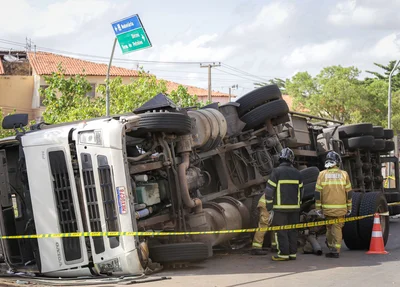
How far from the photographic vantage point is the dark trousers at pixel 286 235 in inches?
378

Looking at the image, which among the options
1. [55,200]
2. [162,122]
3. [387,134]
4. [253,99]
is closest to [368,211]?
[253,99]

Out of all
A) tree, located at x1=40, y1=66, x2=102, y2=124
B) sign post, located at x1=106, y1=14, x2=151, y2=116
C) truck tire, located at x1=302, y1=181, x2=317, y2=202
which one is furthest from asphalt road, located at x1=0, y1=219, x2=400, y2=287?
tree, located at x1=40, y1=66, x2=102, y2=124

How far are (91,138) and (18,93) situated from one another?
43287 mm

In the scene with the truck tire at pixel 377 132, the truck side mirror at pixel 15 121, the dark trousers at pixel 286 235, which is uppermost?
the truck side mirror at pixel 15 121

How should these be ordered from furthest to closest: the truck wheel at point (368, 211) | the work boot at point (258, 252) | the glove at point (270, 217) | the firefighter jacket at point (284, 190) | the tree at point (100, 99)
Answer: the tree at point (100, 99)
the truck wheel at point (368, 211)
the work boot at point (258, 252)
the glove at point (270, 217)
the firefighter jacket at point (284, 190)

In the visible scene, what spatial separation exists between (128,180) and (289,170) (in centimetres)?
261

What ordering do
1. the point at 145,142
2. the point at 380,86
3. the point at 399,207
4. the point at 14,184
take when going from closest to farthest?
the point at 145,142 → the point at 14,184 → the point at 399,207 → the point at 380,86

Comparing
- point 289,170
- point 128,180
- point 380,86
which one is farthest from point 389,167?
point 380,86

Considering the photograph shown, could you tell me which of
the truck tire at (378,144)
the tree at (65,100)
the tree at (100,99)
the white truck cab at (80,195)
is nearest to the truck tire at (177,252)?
the white truck cab at (80,195)

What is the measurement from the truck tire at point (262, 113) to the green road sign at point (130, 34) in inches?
202

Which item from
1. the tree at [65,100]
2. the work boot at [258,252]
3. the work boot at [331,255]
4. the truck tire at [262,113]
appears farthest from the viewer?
the tree at [65,100]

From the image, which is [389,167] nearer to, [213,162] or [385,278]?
[213,162]

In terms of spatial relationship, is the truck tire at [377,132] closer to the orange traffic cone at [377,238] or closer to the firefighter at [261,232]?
the orange traffic cone at [377,238]

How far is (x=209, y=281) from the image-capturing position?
8.01 m
